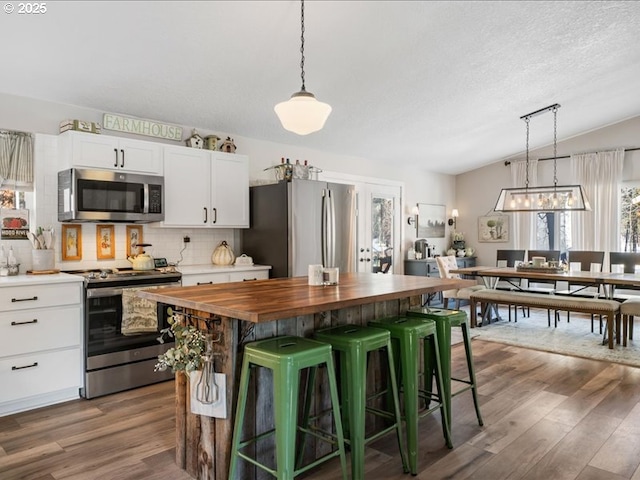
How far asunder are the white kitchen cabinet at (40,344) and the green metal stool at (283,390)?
1928 mm

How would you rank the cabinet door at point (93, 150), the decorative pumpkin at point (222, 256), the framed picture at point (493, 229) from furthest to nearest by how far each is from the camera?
the framed picture at point (493, 229) → the decorative pumpkin at point (222, 256) → the cabinet door at point (93, 150)

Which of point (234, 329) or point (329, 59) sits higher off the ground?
point (329, 59)

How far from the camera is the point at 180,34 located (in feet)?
10.5

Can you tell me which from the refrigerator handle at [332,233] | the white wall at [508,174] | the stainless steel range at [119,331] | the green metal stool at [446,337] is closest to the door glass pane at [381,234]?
the refrigerator handle at [332,233]

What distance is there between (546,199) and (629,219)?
2332 mm

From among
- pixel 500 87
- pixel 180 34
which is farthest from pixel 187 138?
pixel 500 87

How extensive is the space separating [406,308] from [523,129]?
187 inches

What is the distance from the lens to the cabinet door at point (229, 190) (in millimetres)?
4603

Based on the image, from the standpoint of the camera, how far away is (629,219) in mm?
7070

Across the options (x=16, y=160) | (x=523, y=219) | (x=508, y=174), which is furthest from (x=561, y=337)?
(x=16, y=160)

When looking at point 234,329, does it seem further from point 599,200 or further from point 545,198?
point 599,200

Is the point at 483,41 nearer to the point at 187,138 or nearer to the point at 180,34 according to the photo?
the point at 180,34

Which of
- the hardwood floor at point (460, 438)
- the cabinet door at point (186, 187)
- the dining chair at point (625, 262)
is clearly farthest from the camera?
the dining chair at point (625, 262)

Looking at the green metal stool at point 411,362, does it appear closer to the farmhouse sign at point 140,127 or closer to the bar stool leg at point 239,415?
the bar stool leg at point 239,415
